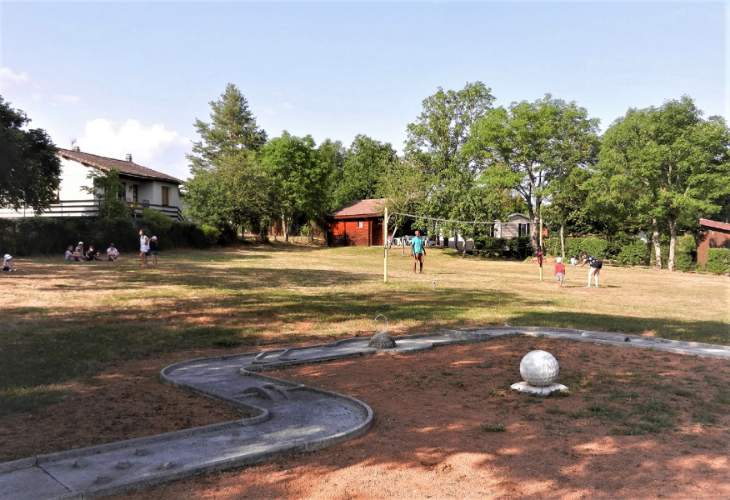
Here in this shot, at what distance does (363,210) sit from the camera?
5806 centimetres

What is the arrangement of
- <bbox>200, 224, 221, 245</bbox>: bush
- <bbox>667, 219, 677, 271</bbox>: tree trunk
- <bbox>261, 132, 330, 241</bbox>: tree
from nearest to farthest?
<bbox>667, 219, 677, 271</bbox>: tree trunk < <bbox>200, 224, 221, 245</bbox>: bush < <bbox>261, 132, 330, 241</bbox>: tree

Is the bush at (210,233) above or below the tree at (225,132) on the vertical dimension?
below

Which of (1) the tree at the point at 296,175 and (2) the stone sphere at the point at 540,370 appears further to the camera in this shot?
(1) the tree at the point at 296,175

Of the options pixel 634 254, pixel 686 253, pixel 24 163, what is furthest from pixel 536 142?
pixel 24 163

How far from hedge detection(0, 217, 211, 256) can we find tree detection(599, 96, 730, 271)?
3238cm

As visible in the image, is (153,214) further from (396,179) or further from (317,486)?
(317,486)

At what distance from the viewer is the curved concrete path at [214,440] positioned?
4816 millimetres

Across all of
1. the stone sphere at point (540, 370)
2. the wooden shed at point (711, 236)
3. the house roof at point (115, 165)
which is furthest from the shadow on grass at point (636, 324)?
the house roof at point (115, 165)

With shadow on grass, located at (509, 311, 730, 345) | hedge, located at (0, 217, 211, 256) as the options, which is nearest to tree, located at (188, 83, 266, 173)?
hedge, located at (0, 217, 211, 256)

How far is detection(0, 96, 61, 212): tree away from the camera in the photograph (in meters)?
20.3

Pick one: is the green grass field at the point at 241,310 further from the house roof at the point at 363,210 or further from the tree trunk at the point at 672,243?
the house roof at the point at 363,210

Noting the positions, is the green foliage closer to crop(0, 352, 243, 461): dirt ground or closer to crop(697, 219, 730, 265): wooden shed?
crop(697, 219, 730, 265): wooden shed

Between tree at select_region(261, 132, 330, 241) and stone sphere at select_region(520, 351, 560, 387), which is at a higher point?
tree at select_region(261, 132, 330, 241)

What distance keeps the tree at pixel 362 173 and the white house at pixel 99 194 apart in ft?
→ 82.8
